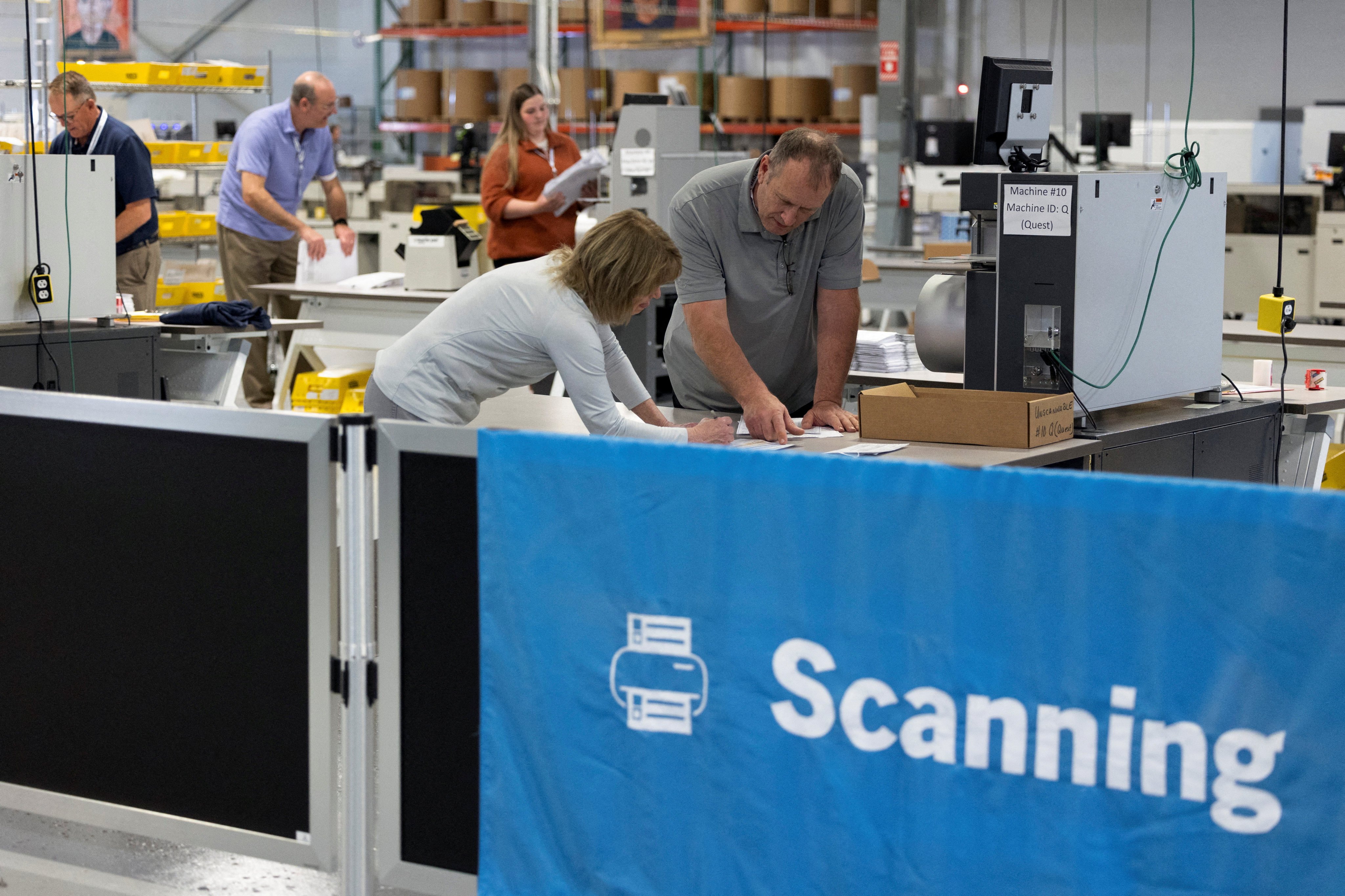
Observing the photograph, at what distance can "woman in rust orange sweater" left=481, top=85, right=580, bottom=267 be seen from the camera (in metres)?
5.75

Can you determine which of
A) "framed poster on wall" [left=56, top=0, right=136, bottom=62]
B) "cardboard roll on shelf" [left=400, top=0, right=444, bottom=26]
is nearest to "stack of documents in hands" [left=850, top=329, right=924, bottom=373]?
"framed poster on wall" [left=56, top=0, right=136, bottom=62]

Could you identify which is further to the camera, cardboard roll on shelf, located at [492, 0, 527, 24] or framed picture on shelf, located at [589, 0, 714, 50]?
cardboard roll on shelf, located at [492, 0, 527, 24]

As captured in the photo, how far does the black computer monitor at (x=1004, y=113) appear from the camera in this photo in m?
3.02

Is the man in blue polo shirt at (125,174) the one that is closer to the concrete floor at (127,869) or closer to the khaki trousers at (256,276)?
the khaki trousers at (256,276)

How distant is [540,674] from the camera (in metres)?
1.79

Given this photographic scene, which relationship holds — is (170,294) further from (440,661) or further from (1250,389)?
(440,661)

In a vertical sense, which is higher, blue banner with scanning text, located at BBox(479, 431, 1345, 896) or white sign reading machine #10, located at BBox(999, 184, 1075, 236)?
white sign reading machine #10, located at BBox(999, 184, 1075, 236)

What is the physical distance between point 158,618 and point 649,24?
922cm

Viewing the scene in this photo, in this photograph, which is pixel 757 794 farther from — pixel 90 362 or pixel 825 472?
pixel 90 362

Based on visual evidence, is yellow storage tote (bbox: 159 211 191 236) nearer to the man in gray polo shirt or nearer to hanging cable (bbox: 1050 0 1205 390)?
the man in gray polo shirt

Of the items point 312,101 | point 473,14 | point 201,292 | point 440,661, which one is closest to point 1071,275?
point 440,661

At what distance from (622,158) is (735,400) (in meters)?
2.79

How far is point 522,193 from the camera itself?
19.1 feet

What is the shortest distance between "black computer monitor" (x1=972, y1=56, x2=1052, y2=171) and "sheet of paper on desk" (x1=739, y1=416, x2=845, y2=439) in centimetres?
69
